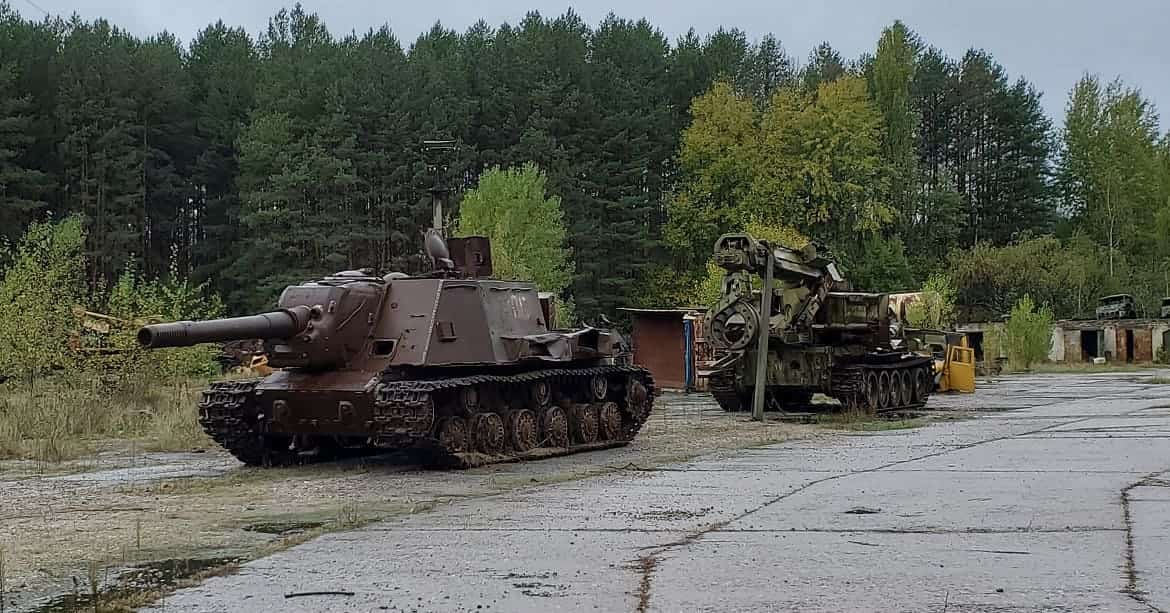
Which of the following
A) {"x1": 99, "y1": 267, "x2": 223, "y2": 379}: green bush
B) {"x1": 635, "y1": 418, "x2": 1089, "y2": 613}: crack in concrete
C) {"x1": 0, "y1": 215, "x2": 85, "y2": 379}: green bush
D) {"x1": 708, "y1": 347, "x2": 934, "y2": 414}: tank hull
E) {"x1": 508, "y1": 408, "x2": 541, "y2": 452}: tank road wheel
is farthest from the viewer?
{"x1": 708, "y1": 347, "x2": 934, "y2": 414}: tank hull

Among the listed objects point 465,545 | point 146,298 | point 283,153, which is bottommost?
point 465,545

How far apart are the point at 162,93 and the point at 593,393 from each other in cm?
4118

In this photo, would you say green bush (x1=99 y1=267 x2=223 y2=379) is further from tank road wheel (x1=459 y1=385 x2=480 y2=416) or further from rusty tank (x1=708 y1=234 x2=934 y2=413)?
tank road wheel (x1=459 y1=385 x2=480 y2=416)

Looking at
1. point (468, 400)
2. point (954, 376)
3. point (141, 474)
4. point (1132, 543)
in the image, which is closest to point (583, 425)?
point (468, 400)

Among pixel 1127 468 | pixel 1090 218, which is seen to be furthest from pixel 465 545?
pixel 1090 218

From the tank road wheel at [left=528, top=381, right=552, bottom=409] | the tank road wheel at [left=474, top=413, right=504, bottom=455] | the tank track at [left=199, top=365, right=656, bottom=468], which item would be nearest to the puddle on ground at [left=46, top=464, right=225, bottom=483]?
the tank track at [left=199, top=365, right=656, bottom=468]

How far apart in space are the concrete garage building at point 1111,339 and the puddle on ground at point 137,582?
52368mm

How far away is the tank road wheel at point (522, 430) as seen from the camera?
674 inches

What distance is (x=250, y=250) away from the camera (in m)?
53.1

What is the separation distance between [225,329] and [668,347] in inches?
817

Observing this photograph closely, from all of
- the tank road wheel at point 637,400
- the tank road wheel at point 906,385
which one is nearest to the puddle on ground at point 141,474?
the tank road wheel at point 637,400

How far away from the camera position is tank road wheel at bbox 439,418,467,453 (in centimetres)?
1587

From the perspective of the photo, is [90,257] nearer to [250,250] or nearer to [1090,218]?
[250,250]

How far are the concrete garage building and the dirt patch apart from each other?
136 feet
